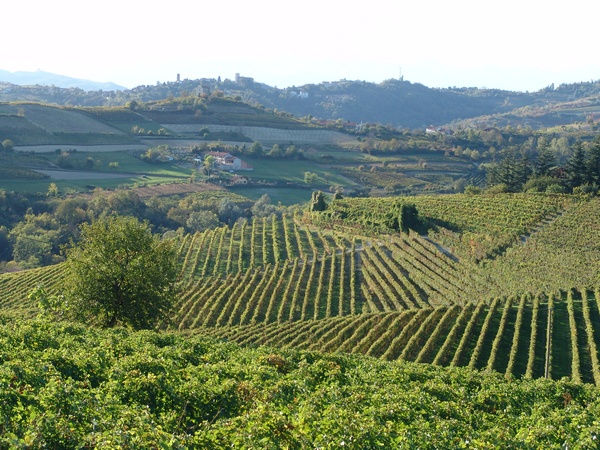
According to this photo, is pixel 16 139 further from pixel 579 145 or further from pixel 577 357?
pixel 577 357

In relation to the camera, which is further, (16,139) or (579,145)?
(16,139)

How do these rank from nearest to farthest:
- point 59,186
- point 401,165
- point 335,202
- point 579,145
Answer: point 579,145 < point 335,202 < point 59,186 < point 401,165

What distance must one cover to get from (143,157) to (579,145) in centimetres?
8215

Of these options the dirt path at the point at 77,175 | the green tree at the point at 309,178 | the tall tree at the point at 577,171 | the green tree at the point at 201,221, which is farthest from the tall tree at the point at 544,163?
the dirt path at the point at 77,175

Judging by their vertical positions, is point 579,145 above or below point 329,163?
above

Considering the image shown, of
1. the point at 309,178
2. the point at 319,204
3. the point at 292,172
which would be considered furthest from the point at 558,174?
the point at 292,172

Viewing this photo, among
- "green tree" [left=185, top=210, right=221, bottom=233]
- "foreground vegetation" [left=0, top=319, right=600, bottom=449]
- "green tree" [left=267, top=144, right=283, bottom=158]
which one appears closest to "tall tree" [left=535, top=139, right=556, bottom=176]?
"green tree" [left=185, top=210, right=221, bottom=233]

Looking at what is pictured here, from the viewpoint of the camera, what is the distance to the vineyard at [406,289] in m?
26.6

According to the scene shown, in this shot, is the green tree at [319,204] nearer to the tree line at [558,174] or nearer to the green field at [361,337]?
the green field at [361,337]

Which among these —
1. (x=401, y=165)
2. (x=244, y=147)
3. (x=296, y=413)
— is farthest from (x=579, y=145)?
(x=244, y=147)

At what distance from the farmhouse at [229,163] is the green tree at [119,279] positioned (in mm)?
88900

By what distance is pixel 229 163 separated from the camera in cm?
11588

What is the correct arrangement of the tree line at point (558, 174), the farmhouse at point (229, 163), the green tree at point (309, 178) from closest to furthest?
the tree line at point (558, 174), the green tree at point (309, 178), the farmhouse at point (229, 163)

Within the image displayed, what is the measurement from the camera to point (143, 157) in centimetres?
11481
